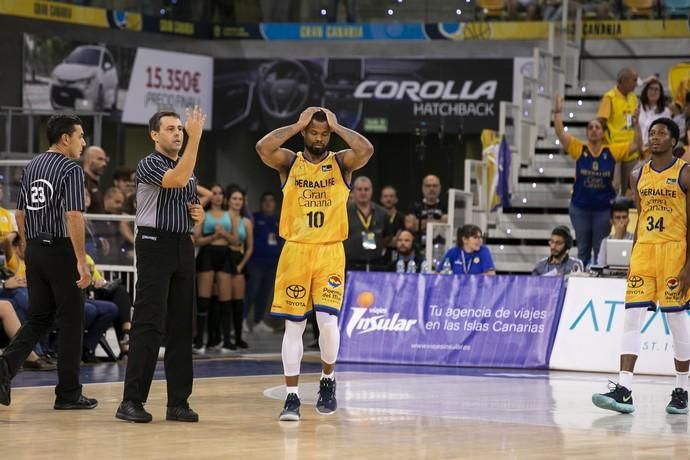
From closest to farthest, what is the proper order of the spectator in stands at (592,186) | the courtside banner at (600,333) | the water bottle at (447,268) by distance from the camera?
1. the courtside banner at (600,333)
2. the water bottle at (447,268)
3. the spectator in stands at (592,186)

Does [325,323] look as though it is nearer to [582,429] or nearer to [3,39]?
[582,429]

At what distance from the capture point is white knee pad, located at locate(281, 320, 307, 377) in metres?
9.59

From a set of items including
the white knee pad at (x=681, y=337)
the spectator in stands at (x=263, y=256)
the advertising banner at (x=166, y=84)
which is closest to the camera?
the white knee pad at (x=681, y=337)

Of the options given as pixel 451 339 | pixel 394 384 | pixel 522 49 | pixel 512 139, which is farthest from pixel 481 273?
pixel 522 49

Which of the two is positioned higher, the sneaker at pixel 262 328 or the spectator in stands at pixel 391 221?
the spectator in stands at pixel 391 221

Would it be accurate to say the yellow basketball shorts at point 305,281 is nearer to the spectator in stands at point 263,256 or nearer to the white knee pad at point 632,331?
the white knee pad at point 632,331

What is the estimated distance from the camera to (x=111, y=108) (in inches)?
874

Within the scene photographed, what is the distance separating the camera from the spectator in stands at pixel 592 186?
54.9 feet

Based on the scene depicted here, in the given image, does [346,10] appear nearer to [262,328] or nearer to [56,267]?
[262,328]

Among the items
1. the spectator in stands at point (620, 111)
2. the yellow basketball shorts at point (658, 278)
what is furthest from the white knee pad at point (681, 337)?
the spectator in stands at point (620, 111)

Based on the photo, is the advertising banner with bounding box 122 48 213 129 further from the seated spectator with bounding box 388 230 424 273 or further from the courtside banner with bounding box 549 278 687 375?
the courtside banner with bounding box 549 278 687 375

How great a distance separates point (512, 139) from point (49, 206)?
11.1 m

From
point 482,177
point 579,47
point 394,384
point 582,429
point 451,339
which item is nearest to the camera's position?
point 582,429

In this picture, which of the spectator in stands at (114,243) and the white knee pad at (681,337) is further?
the spectator in stands at (114,243)
